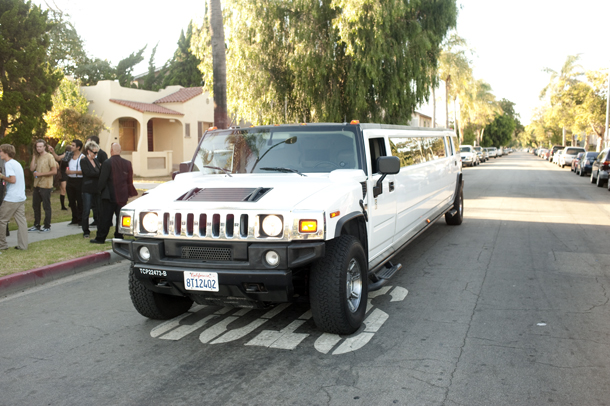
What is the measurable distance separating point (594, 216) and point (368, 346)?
10526 millimetres

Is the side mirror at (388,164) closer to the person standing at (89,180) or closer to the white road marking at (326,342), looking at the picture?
the white road marking at (326,342)

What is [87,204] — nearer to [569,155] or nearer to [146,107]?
[146,107]

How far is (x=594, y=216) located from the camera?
A: 12883mm

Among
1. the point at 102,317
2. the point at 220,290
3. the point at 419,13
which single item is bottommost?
the point at 102,317

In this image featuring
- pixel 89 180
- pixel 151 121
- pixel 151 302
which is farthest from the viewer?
pixel 151 121

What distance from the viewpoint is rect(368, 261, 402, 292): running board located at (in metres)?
5.32

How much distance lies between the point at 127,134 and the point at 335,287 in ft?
91.8

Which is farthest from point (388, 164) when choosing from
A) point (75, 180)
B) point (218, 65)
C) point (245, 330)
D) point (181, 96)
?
point (181, 96)

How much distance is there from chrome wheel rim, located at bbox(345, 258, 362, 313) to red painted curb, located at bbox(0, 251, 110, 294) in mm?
4546

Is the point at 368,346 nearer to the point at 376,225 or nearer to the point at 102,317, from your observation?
the point at 376,225

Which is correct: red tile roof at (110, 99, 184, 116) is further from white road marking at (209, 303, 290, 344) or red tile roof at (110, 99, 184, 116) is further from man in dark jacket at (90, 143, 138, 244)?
white road marking at (209, 303, 290, 344)

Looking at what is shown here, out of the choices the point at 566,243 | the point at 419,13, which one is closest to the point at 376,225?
the point at 566,243

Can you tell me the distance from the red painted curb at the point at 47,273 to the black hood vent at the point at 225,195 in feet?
11.3

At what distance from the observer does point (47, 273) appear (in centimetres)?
736
